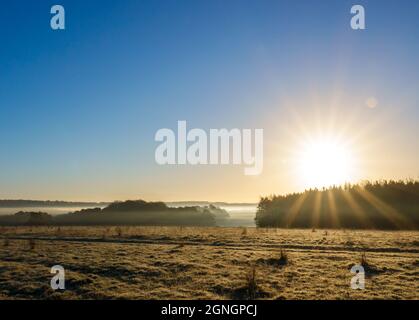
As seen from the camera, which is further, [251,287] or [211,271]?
[211,271]

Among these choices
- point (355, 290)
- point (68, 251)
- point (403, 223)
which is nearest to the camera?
point (355, 290)

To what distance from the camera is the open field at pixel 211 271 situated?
15.1 meters

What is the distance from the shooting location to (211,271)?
62.0ft

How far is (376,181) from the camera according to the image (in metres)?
72.8

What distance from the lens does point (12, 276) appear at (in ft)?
59.3

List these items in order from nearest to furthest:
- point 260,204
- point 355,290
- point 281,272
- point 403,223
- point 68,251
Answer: point 355,290
point 281,272
point 68,251
point 403,223
point 260,204

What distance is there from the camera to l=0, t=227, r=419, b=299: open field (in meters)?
15.1

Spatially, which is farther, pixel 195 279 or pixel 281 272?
pixel 281 272

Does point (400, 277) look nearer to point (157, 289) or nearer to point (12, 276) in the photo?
point (157, 289)

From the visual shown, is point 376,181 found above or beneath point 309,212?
above

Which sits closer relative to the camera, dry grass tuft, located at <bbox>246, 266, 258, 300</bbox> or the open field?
dry grass tuft, located at <bbox>246, 266, 258, 300</bbox>

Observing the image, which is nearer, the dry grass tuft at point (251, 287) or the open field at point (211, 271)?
the dry grass tuft at point (251, 287)
